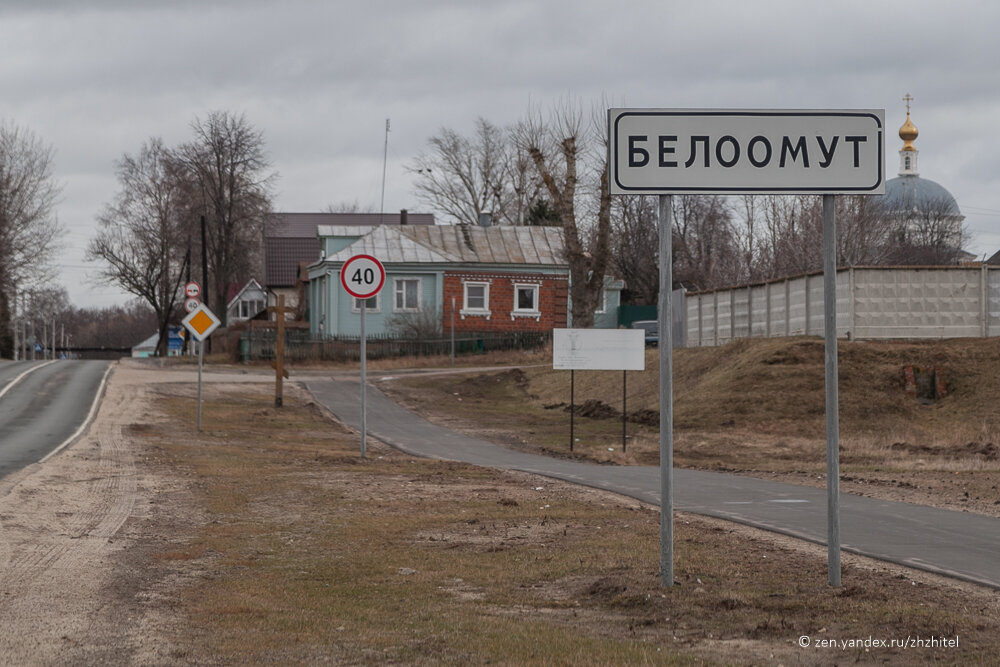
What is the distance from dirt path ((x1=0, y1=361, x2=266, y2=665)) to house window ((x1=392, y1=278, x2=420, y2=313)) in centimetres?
3888

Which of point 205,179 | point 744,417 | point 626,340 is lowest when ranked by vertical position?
point 744,417

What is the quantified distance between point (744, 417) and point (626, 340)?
760 centimetres

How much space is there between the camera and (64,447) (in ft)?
65.5

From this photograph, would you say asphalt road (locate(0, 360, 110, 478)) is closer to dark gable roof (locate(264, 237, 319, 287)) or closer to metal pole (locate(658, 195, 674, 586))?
metal pole (locate(658, 195, 674, 586))

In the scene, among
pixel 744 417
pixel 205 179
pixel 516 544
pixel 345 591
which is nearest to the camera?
pixel 345 591

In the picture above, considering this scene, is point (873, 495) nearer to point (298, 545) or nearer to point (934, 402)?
point (298, 545)

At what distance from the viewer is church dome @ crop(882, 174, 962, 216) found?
100 meters

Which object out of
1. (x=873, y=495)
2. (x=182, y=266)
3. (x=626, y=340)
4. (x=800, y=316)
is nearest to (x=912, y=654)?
(x=873, y=495)

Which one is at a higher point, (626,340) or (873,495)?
(626,340)

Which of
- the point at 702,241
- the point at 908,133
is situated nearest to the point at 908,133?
the point at 908,133

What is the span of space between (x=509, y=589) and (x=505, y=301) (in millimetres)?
51189

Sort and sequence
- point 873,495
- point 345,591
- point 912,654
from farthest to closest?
point 873,495 < point 345,591 < point 912,654

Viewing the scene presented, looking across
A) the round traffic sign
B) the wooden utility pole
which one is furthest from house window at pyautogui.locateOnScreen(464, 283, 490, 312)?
the round traffic sign

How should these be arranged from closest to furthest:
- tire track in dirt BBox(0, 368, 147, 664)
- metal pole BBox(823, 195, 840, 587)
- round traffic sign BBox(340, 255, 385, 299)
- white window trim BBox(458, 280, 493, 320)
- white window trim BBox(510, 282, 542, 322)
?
tire track in dirt BBox(0, 368, 147, 664) → metal pole BBox(823, 195, 840, 587) → round traffic sign BBox(340, 255, 385, 299) → white window trim BBox(458, 280, 493, 320) → white window trim BBox(510, 282, 542, 322)
